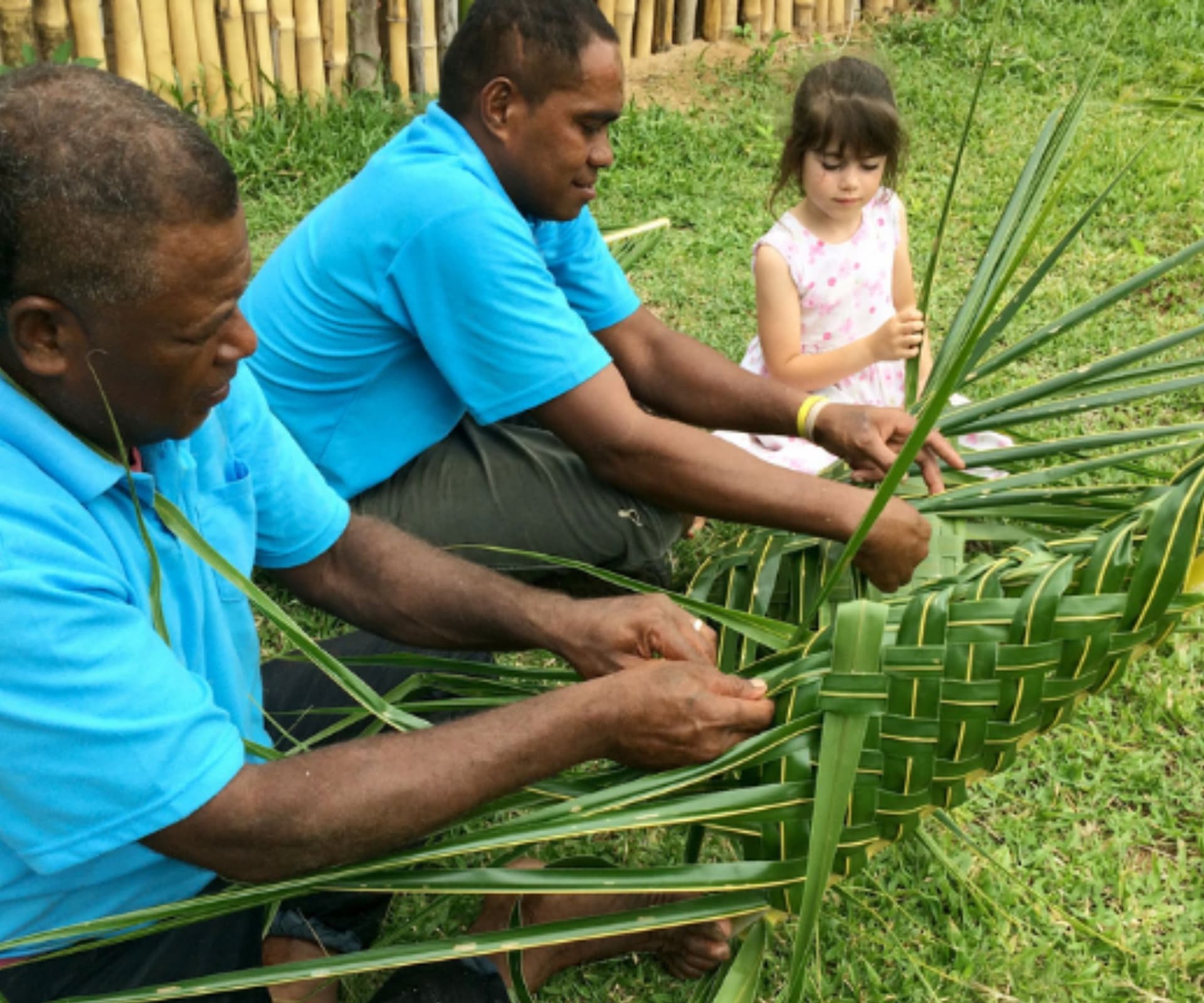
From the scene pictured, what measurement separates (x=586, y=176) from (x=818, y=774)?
132 centimetres

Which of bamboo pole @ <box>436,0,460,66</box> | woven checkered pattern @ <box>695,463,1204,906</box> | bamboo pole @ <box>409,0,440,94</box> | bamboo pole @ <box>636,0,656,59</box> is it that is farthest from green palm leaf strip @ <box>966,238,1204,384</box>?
bamboo pole @ <box>636,0,656,59</box>

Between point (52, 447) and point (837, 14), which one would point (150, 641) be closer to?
point (52, 447)

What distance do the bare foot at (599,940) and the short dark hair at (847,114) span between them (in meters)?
1.77

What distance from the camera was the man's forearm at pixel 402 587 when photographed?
1.95 metres

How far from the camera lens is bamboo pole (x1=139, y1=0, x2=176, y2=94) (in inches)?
170

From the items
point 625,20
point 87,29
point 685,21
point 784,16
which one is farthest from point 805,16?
point 87,29

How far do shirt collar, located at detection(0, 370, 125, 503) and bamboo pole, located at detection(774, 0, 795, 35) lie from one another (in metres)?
4.91

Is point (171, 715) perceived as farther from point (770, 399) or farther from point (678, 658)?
point (770, 399)

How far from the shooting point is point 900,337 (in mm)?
2797

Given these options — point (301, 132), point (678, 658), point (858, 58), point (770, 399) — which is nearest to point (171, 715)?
point (678, 658)

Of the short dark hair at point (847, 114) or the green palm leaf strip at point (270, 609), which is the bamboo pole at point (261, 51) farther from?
the green palm leaf strip at point (270, 609)

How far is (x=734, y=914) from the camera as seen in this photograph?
5.49ft

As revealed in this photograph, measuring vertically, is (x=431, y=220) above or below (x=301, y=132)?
above

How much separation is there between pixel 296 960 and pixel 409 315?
3.56 feet
